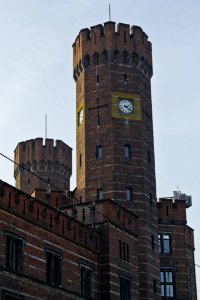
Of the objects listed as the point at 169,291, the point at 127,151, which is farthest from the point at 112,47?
the point at 169,291

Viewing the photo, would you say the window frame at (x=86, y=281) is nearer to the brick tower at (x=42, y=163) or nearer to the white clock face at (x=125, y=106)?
the white clock face at (x=125, y=106)

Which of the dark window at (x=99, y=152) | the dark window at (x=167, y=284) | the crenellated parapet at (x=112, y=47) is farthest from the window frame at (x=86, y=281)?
the crenellated parapet at (x=112, y=47)

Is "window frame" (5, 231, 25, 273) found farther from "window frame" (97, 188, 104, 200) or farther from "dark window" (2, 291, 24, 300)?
"window frame" (97, 188, 104, 200)

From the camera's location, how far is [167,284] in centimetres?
5853

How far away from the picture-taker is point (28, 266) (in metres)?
36.0

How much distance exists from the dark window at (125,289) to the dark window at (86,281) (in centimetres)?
260

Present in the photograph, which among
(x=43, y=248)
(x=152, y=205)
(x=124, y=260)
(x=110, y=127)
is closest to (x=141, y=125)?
(x=110, y=127)

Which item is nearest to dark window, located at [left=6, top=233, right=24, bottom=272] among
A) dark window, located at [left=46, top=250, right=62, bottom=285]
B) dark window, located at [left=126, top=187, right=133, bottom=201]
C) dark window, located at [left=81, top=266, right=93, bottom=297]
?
dark window, located at [left=46, top=250, right=62, bottom=285]

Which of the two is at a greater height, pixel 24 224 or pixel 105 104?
pixel 105 104

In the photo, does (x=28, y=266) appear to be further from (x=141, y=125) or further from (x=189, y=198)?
(x=189, y=198)

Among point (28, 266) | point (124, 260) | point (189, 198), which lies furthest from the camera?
point (189, 198)

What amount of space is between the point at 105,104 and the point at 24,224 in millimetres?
20520

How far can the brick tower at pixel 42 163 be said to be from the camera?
8006cm

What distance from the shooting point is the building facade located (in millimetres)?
36531
